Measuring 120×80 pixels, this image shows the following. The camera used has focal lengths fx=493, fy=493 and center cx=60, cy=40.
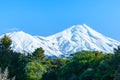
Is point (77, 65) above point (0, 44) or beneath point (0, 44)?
beneath

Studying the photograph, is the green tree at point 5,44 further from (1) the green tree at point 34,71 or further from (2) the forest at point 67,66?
(1) the green tree at point 34,71

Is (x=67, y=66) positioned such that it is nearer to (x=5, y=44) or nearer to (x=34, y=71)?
(x=34, y=71)

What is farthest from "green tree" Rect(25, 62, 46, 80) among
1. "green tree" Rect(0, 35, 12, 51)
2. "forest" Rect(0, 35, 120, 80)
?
"green tree" Rect(0, 35, 12, 51)

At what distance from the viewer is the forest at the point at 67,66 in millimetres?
46625

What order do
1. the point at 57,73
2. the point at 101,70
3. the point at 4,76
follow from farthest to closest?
the point at 57,73, the point at 101,70, the point at 4,76

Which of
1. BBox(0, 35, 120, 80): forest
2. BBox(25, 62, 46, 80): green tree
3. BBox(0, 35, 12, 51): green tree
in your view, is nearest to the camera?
BBox(0, 35, 120, 80): forest

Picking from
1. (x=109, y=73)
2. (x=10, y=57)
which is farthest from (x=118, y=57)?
(x=10, y=57)

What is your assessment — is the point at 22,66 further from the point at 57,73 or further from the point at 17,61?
the point at 57,73

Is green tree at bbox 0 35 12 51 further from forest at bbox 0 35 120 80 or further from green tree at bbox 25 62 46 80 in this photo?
green tree at bbox 25 62 46 80

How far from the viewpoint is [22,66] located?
217ft

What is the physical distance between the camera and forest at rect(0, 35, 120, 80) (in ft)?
153

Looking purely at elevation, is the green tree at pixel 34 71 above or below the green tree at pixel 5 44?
below

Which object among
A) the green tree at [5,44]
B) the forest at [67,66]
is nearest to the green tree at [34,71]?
the forest at [67,66]

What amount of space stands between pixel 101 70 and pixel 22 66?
20764 mm
